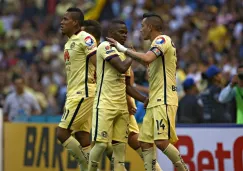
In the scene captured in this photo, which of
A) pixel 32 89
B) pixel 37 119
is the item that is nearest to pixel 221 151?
pixel 37 119

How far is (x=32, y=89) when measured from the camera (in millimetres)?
23828

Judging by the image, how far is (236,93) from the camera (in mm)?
14914

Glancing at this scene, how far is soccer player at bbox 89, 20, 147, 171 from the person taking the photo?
41.1ft

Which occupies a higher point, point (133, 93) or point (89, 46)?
point (89, 46)

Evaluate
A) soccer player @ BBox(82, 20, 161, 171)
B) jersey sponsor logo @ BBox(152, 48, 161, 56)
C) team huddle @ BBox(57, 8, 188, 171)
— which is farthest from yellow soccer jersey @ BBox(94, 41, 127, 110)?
jersey sponsor logo @ BBox(152, 48, 161, 56)

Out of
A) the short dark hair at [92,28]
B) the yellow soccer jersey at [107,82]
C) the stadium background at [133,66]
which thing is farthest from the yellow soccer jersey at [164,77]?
the stadium background at [133,66]

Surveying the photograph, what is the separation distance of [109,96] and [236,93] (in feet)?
10.2

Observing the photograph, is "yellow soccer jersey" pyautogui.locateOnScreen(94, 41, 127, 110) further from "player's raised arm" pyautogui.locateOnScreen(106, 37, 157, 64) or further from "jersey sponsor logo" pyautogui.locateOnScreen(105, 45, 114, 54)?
"player's raised arm" pyautogui.locateOnScreen(106, 37, 157, 64)

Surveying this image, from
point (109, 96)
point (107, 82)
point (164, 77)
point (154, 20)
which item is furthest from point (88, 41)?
point (164, 77)

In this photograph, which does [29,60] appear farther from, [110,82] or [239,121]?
[110,82]

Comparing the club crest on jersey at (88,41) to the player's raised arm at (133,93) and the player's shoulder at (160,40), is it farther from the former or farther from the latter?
the player's shoulder at (160,40)

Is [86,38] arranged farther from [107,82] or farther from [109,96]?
[109,96]

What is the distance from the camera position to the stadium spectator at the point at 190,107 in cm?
1658

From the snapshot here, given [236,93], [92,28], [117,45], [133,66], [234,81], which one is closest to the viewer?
[117,45]
